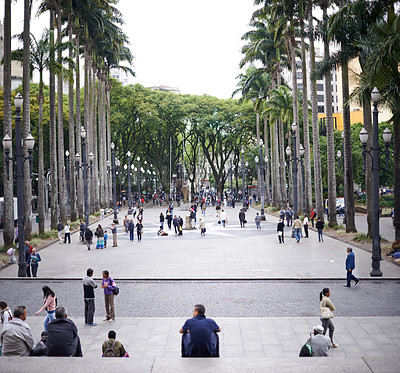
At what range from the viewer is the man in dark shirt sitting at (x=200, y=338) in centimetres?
686

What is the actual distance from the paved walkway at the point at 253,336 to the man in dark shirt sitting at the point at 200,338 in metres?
2.21

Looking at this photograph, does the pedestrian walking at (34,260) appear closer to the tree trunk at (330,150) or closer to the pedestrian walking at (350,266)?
the pedestrian walking at (350,266)

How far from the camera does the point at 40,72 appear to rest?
3084 cm

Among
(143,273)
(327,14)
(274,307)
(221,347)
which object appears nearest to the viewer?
(221,347)

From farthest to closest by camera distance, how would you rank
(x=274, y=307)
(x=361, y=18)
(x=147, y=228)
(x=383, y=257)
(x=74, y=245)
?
(x=147, y=228)
(x=74, y=245)
(x=361, y=18)
(x=383, y=257)
(x=274, y=307)

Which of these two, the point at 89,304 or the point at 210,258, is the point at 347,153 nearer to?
the point at 210,258

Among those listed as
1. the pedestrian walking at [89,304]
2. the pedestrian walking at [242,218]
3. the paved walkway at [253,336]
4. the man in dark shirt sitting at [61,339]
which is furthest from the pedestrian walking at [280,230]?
the man in dark shirt sitting at [61,339]

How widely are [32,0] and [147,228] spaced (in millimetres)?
17231

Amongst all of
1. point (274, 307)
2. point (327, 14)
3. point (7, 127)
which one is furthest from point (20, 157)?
point (327, 14)

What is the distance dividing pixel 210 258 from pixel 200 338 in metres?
14.4

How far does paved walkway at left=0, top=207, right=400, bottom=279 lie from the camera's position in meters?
17.7

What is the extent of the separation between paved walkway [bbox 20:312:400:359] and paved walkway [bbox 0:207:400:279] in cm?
531

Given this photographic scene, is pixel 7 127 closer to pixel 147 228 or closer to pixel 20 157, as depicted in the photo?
pixel 20 157

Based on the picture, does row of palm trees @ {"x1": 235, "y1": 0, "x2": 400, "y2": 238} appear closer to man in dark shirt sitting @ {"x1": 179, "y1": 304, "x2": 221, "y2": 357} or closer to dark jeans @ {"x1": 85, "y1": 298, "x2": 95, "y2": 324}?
dark jeans @ {"x1": 85, "y1": 298, "x2": 95, "y2": 324}
